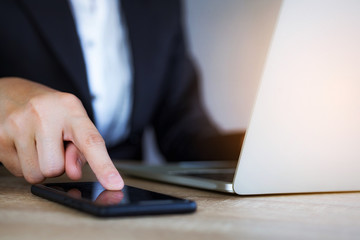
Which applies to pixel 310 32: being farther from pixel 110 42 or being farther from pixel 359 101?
pixel 110 42

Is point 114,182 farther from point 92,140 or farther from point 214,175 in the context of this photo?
point 214,175

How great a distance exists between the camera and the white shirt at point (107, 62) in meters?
1.40

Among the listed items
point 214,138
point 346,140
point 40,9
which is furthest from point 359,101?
point 40,9

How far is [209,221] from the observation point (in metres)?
0.36

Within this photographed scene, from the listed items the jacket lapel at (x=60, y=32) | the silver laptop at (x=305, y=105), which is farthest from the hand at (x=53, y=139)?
the jacket lapel at (x=60, y=32)

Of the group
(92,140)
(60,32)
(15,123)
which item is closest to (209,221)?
(92,140)

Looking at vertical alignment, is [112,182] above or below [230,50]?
above

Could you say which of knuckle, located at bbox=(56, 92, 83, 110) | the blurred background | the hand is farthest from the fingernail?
the blurred background

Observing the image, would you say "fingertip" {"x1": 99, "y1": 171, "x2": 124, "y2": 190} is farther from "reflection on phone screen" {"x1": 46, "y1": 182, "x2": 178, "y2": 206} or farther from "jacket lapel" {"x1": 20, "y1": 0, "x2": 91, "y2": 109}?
"jacket lapel" {"x1": 20, "y1": 0, "x2": 91, "y2": 109}

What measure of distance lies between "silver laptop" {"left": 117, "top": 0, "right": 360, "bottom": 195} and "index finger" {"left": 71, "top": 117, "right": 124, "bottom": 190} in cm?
14

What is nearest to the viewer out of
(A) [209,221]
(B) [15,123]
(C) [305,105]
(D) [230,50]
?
(A) [209,221]

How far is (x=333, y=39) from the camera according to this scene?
0.48 meters

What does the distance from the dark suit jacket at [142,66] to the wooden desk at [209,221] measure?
0.69 meters

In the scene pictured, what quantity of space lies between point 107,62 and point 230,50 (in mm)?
1152
